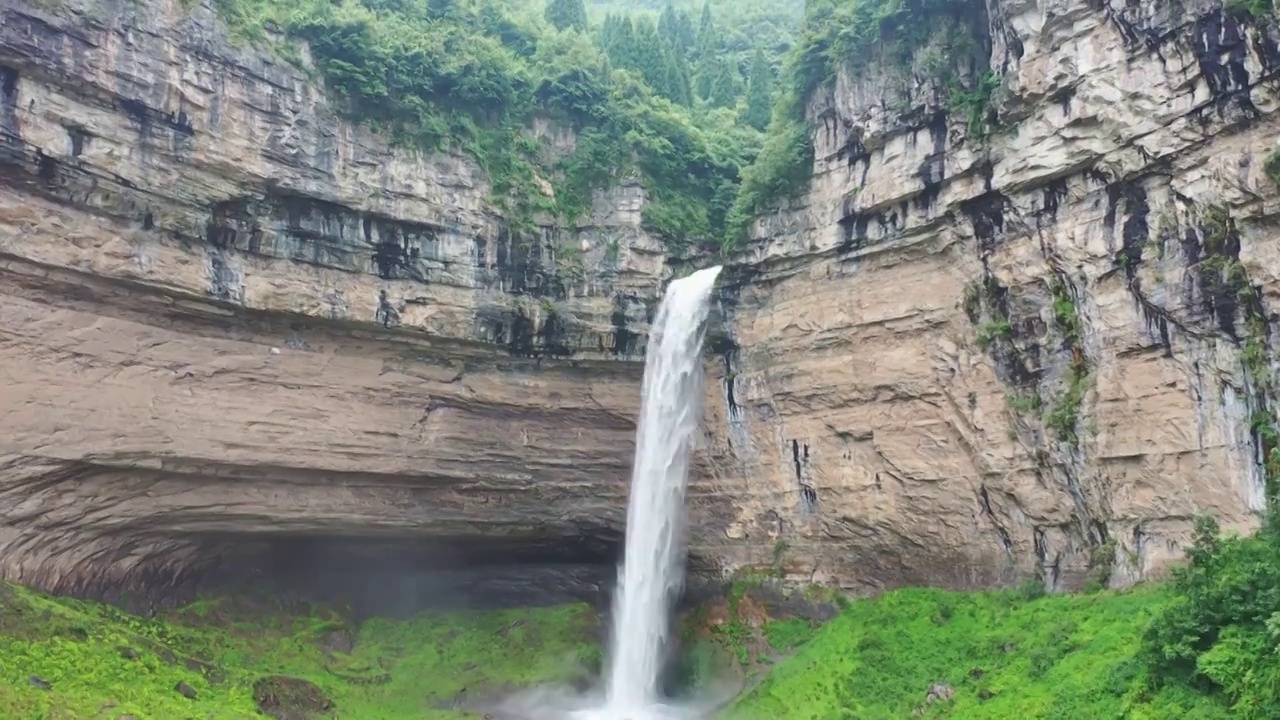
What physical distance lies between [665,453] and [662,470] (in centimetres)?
43

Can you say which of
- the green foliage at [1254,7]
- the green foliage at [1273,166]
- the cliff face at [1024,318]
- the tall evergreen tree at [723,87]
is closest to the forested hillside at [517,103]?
the cliff face at [1024,318]

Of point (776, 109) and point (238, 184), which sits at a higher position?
point (776, 109)

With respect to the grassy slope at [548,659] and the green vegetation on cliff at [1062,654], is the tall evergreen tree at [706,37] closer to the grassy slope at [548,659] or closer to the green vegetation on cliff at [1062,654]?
the grassy slope at [548,659]

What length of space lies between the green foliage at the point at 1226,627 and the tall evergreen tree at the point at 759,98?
2054cm

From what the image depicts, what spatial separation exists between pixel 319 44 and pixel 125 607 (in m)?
12.7

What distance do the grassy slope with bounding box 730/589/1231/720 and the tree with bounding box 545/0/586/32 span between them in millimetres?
23596

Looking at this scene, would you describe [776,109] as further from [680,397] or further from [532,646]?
[532,646]

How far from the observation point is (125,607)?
723 inches

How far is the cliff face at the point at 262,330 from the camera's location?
51.6ft

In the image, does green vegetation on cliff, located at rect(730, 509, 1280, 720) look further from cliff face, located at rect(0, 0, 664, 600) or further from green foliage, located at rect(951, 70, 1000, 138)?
green foliage, located at rect(951, 70, 1000, 138)

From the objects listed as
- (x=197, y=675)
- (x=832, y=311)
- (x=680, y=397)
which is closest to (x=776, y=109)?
(x=832, y=311)

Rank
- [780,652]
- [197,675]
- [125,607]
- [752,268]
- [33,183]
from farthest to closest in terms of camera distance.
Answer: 1. [752,268]
2. [780,652]
3. [125,607]
4. [197,675]
5. [33,183]

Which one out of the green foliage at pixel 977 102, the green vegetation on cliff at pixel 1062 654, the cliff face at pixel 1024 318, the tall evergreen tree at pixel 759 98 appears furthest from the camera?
the tall evergreen tree at pixel 759 98

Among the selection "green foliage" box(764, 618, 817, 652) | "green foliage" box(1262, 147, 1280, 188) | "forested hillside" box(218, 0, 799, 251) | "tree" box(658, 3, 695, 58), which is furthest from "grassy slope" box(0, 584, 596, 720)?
"tree" box(658, 3, 695, 58)
